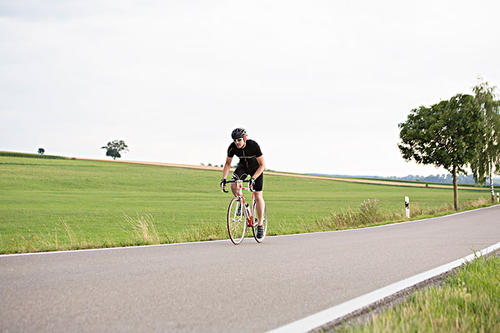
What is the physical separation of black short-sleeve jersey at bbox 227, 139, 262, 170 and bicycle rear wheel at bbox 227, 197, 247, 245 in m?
0.68

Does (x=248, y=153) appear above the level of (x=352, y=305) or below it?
above

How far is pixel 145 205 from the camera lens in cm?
3691

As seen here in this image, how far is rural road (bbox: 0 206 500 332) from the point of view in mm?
4305

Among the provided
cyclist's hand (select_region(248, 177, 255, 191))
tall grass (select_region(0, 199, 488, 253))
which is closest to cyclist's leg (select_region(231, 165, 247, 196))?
cyclist's hand (select_region(248, 177, 255, 191))

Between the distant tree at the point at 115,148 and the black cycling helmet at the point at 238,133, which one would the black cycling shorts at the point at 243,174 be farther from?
the distant tree at the point at 115,148

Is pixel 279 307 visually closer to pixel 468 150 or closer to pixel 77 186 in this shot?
pixel 468 150

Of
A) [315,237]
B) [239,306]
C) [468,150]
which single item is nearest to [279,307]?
[239,306]

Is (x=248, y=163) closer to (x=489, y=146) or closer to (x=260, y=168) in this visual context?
(x=260, y=168)

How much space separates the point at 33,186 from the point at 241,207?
47132 mm

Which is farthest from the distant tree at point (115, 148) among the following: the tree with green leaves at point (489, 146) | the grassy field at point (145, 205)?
the tree with green leaves at point (489, 146)

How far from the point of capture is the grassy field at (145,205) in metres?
15.2

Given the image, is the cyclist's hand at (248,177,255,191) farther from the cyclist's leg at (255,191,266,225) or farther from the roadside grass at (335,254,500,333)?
the roadside grass at (335,254,500,333)

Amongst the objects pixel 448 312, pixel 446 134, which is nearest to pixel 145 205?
pixel 446 134

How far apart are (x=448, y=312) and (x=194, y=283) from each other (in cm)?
273
